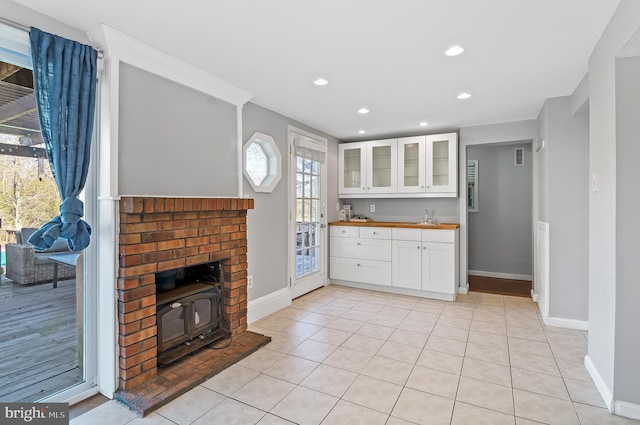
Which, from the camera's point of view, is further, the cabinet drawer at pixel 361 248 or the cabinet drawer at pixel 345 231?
the cabinet drawer at pixel 345 231

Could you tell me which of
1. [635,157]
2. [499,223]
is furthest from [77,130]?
[499,223]

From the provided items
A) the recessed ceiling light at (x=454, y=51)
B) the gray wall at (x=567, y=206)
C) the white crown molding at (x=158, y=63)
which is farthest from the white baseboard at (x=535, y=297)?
the white crown molding at (x=158, y=63)

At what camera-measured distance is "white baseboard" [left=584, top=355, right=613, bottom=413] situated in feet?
6.49

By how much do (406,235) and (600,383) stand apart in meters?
2.52

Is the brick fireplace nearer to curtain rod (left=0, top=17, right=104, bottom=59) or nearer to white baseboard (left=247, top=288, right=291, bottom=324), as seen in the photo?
white baseboard (left=247, top=288, right=291, bottom=324)

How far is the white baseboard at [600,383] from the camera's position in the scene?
1.98m

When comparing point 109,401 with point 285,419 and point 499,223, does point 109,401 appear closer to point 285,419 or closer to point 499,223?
point 285,419

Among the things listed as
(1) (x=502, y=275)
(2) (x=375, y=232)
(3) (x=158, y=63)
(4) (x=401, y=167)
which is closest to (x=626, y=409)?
(2) (x=375, y=232)

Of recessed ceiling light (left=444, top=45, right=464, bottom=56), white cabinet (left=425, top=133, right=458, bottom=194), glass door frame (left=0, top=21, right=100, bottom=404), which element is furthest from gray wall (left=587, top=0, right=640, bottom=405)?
glass door frame (left=0, top=21, right=100, bottom=404)

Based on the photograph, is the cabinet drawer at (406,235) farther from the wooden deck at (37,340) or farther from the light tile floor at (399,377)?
the wooden deck at (37,340)

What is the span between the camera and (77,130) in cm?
199

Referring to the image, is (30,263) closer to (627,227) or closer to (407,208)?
(627,227)

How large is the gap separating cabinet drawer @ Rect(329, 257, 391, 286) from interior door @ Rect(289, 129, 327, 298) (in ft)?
0.61

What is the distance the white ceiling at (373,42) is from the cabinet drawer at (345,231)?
1.93 m
